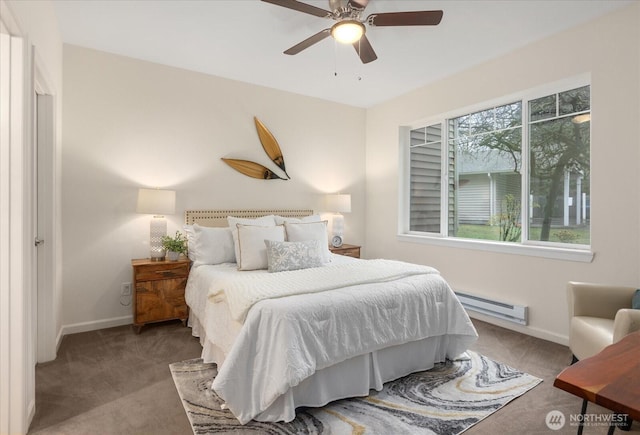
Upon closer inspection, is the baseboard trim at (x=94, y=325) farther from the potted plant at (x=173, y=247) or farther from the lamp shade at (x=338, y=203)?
the lamp shade at (x=338, y=203)

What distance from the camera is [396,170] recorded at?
4812mm

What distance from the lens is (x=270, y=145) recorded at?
14.5ft

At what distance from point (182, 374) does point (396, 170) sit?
348 cm

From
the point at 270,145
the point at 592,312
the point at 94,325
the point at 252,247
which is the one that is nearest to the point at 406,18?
the point at 252,247

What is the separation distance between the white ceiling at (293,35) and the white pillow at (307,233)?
1.68 m

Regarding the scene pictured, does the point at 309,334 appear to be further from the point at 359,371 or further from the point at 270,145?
the point at 270,145

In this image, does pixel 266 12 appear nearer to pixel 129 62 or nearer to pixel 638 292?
pixel 129 62

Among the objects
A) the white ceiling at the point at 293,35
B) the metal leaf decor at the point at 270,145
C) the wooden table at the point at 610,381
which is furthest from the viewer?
the metal leaf decor at the point at 270,145

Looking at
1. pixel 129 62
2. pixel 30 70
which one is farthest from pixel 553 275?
pixel 129 62

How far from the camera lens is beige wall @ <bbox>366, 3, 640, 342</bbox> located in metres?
2.71

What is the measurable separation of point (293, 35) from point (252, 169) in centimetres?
166

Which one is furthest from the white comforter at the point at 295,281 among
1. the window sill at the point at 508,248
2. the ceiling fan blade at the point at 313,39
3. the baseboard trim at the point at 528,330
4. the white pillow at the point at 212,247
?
the ceiling fan blade at the point at 313,39

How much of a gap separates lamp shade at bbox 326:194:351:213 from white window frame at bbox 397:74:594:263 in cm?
72

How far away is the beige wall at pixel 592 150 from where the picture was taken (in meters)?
2.71
